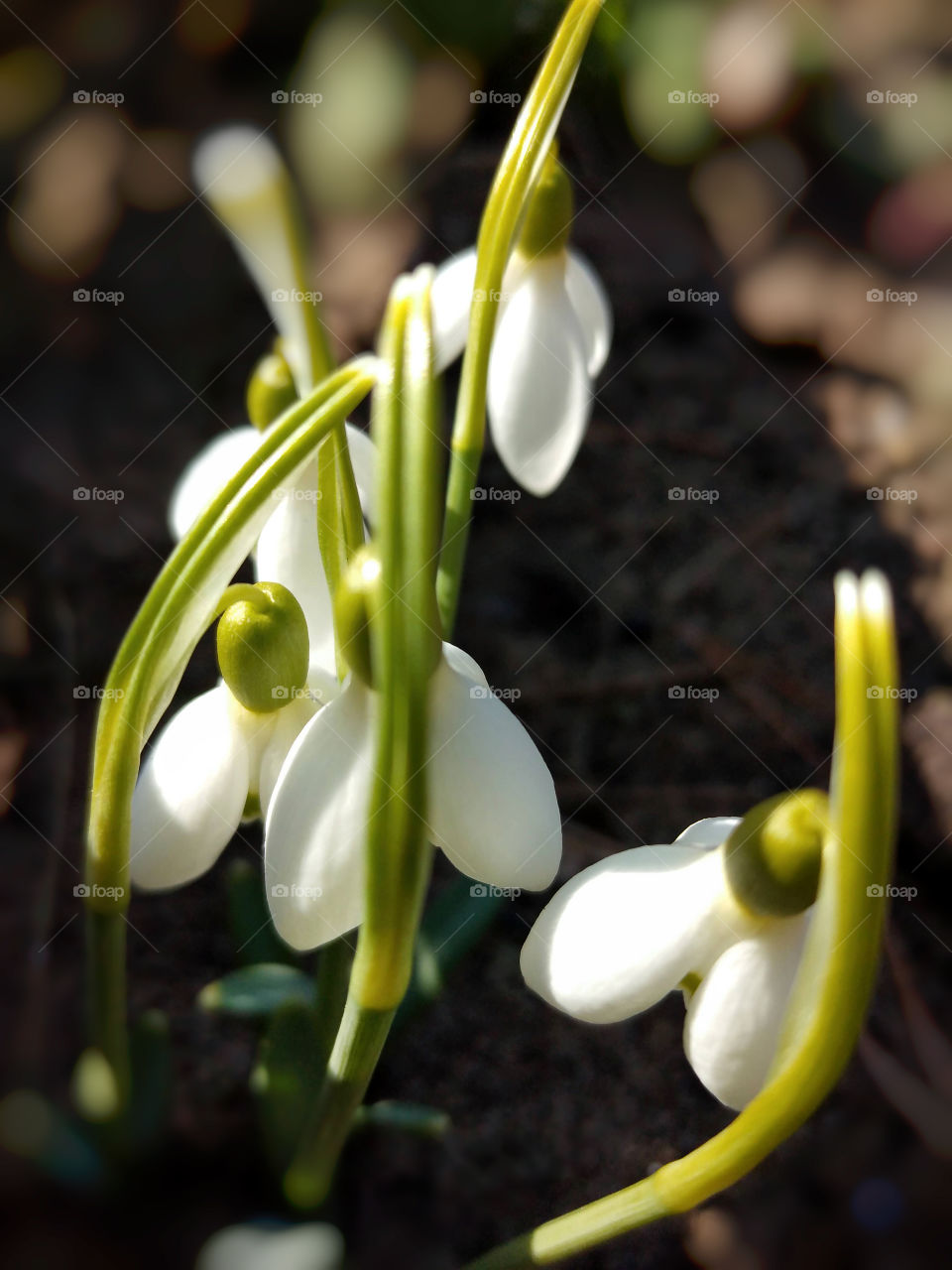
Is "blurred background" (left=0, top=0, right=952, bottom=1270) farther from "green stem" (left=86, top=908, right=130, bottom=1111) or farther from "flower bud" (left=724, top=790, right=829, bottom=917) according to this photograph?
"flower bud" (left=724, top=790, right=829, bottom=917)

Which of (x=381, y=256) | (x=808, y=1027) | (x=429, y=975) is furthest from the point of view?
(x=381, y=256)

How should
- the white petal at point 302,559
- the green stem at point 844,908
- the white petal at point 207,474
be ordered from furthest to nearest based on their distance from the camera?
the white petal at point 207,474 → the white petal at point 302,559 → the green stem at point 844,908

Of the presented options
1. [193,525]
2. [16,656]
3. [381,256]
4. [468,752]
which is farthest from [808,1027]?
[381,256]

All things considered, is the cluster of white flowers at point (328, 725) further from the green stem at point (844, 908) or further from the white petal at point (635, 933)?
the green stem at point (844, 908)

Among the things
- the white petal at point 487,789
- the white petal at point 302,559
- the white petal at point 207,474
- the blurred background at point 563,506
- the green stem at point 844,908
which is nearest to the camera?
the green stem at point 844,908

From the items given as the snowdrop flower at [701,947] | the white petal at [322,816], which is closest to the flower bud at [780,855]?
the snowdrop flower at [701,947]

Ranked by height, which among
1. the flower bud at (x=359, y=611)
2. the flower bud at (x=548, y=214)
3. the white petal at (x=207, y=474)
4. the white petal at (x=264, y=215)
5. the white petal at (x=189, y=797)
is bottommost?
the white petal at (x=189, y=797)

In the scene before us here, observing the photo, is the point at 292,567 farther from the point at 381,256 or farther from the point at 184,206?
the point at 184,206

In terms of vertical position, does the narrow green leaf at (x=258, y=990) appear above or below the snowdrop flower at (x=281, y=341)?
below
